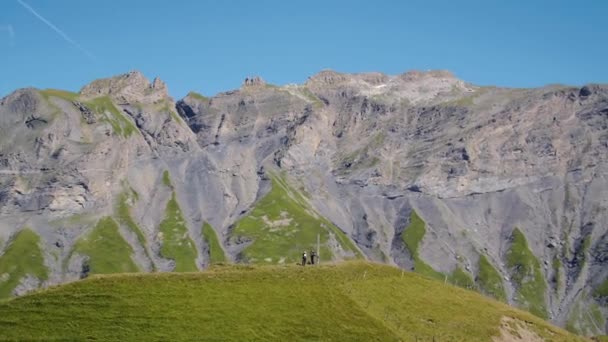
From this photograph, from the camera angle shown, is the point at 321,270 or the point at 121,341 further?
the point at 321,270

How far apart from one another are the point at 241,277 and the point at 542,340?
35.1 metres

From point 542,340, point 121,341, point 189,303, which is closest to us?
point 121,341

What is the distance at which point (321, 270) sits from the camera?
9381 centimetres

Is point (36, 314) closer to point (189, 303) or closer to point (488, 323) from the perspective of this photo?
point (189, 303)

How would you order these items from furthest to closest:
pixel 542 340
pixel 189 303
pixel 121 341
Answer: pixel 542 340, pixel 189 303, pixel 121 341

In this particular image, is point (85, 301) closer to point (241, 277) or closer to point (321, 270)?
point (241, 277)

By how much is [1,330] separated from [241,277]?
26.2 m

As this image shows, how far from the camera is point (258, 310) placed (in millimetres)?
82062

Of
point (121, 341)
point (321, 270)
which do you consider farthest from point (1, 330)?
point (321, 270)

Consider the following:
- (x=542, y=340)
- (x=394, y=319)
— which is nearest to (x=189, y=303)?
(x=394, y=319)

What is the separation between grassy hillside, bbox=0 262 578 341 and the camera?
258 feet

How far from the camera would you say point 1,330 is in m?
80.8

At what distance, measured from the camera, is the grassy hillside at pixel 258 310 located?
78.5m

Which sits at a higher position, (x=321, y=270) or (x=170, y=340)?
(x=321, y=270)
